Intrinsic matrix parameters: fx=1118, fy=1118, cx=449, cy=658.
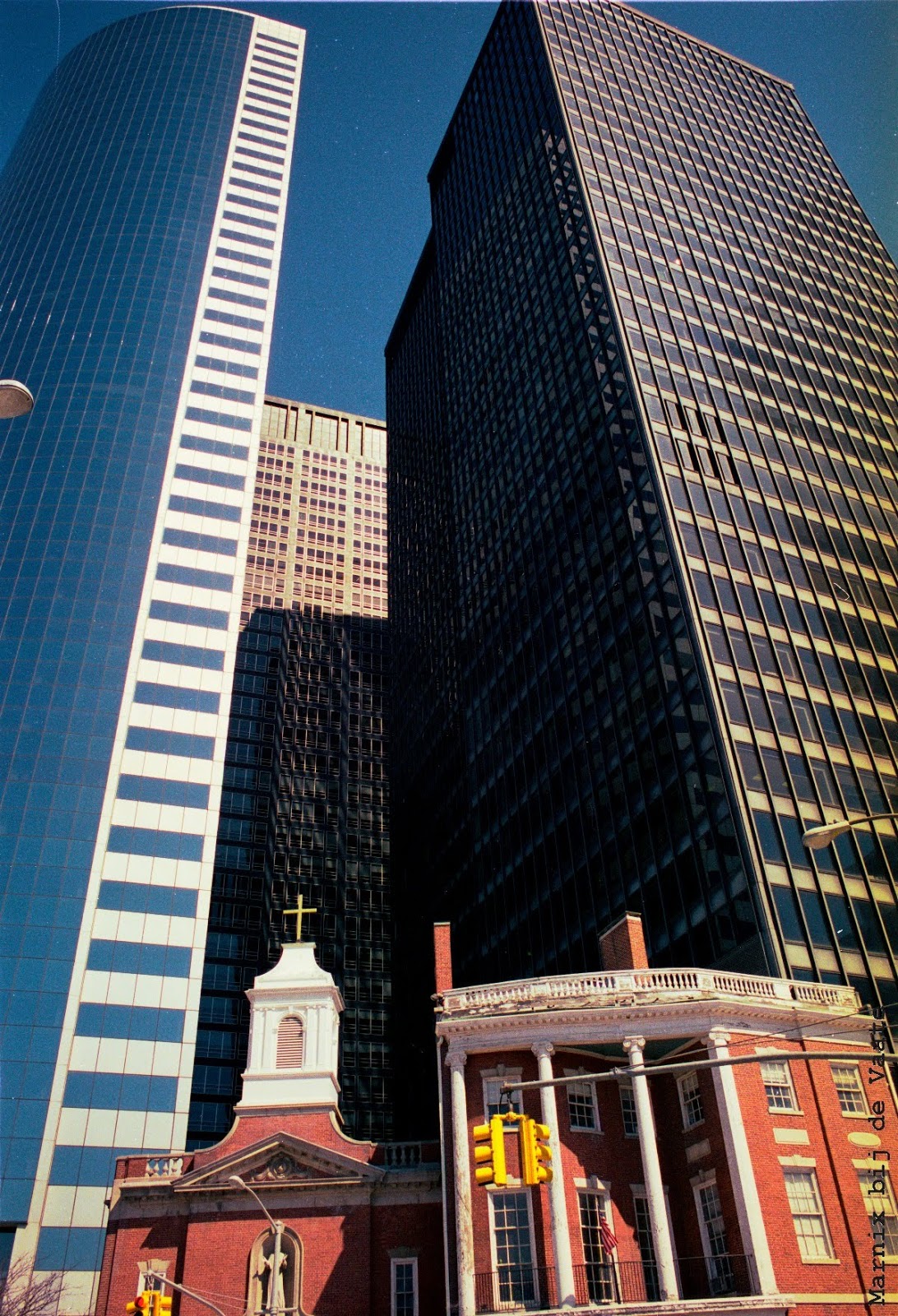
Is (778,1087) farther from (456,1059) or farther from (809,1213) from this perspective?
(456,1059)

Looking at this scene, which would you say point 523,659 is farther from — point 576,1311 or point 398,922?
point 576,1311

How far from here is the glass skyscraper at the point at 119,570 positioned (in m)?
64.4

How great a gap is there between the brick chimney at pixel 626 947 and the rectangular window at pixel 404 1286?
12.4m

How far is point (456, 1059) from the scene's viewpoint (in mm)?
37625

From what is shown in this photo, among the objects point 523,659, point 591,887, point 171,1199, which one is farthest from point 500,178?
point 171,1199

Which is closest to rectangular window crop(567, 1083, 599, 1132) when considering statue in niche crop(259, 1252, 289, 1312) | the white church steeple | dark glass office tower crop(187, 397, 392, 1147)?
the white church steeple

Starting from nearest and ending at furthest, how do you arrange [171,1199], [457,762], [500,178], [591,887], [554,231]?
[171,1199]
[591,887]
[554,231]
[457,762]
[500,178]

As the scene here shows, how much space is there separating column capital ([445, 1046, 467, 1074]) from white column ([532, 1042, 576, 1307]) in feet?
8.72

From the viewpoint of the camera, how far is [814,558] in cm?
7488

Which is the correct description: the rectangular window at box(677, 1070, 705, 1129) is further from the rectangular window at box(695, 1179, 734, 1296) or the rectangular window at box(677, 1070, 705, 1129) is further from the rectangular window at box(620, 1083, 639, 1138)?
the rectangular window at box(695, 1179, 734, 1296)

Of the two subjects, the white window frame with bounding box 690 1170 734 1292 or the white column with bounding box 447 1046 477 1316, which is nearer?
the white column with bounding box 447 1046 477 1316

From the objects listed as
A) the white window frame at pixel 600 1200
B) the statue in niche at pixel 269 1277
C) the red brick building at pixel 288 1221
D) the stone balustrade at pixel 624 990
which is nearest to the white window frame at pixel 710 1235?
the white window frame at pixel 600 1200

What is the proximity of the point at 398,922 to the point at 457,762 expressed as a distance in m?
27.7

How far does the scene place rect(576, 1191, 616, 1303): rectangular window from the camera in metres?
33.8
